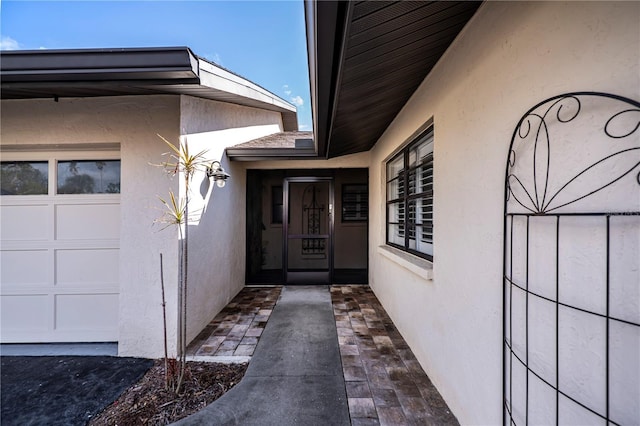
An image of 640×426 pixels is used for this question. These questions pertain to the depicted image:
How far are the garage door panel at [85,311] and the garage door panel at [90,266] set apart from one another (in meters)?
0.19

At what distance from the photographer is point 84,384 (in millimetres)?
2178

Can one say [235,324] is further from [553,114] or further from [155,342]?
[553,114]

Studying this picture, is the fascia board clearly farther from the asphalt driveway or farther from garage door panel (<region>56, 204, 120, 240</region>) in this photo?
the asphalt driveway

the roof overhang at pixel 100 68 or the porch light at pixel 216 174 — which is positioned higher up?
the roof overhang at pixel 100 68

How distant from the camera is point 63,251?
282 cm

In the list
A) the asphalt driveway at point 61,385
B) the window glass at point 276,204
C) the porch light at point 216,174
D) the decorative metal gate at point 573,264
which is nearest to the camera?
the decorative metal gate at point 573,264

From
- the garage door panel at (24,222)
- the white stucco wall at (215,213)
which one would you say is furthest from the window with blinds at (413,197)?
the garage door panel at (24,222)

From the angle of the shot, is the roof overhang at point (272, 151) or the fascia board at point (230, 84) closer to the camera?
the fascia board at point (230, 84)

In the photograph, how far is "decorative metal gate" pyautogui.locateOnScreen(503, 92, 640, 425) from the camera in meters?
0.80

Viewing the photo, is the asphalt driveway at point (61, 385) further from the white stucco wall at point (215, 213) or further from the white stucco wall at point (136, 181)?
the white stucco wall at point (215, 213)

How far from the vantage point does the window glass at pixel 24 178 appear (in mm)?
2842

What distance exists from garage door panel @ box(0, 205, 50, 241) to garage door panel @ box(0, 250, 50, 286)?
17cm

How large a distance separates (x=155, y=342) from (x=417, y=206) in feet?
10.5

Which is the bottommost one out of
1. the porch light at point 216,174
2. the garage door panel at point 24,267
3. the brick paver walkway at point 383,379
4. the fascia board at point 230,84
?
the brick paver walkway at point 383,379
